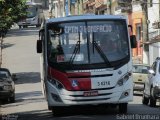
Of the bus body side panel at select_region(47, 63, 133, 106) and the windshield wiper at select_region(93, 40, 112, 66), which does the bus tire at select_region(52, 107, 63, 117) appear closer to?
the bus body side panel at select_region(47, 63, 133, 106)

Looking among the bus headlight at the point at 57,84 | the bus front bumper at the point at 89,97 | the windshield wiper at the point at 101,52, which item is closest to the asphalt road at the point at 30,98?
the bus front bumper at the point at 89,97

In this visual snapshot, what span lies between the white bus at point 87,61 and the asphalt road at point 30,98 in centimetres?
62

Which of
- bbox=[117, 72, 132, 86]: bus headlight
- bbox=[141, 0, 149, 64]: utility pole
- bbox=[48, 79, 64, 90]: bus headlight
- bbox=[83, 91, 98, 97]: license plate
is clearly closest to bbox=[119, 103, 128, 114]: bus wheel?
bbox=[117, 72, 132, 86]: bus headlight

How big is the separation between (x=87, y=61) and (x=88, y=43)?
1.89ft

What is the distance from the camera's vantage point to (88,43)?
20469mm

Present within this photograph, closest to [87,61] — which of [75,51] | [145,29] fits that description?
[75,51]

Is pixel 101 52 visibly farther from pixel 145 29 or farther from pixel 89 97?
pixel 145 29

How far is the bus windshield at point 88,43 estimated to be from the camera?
20.3 meters

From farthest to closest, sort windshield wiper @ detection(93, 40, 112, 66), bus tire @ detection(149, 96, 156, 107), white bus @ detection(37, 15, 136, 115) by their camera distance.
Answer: bus tire @ detection(149, 96, 156, 107)
windshield wiper @ detection(93, 40, 112, 66)
white bus @ detection(37, 15, 136, 115)

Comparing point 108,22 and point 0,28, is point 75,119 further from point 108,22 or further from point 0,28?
point 0,28

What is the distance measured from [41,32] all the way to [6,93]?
10.7 meters

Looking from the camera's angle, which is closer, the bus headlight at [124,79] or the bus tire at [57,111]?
the bus headlight at [124,79]

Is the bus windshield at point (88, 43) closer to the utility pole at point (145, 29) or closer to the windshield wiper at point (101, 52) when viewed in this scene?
the windshield wiper at point (101, 52)

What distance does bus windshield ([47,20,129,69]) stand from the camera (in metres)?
20.3
